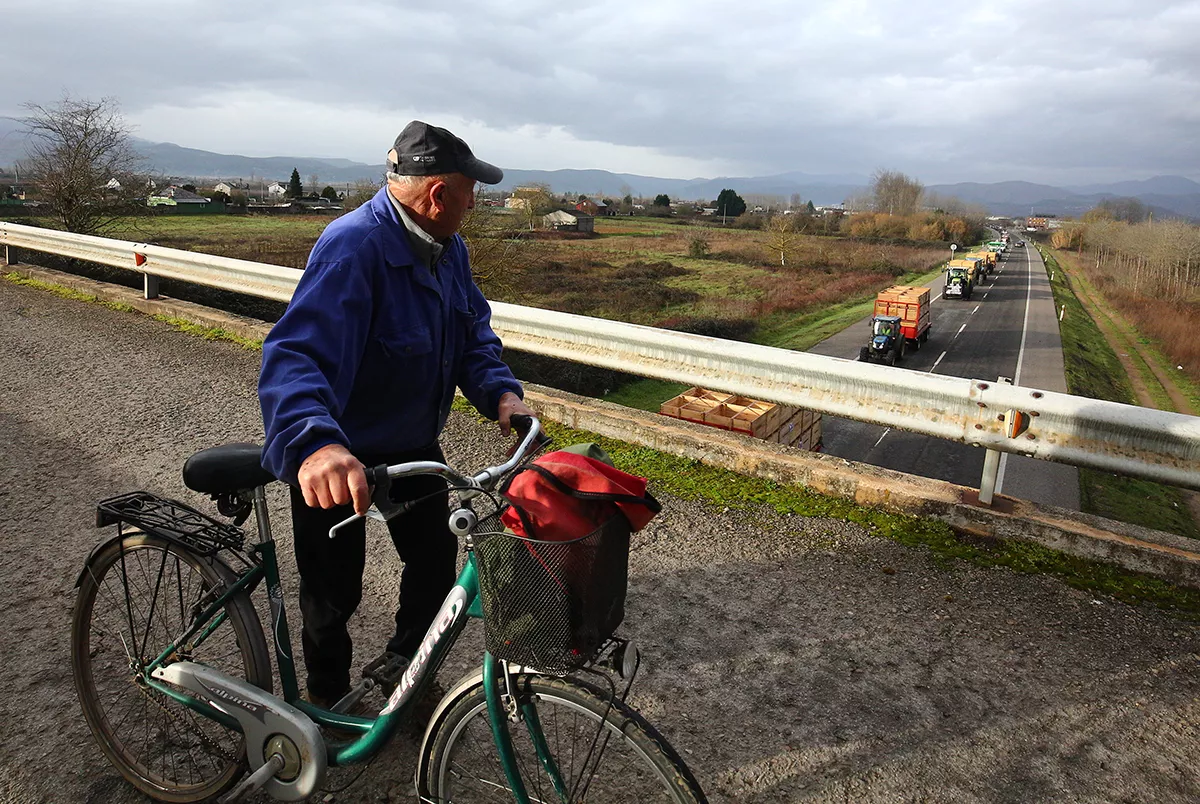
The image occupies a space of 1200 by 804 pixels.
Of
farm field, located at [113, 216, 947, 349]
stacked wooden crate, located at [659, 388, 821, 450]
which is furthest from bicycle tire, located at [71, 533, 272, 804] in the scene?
farm field, located at [113, 216, 947, 349]

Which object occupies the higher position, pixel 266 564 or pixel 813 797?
pixel 266 564

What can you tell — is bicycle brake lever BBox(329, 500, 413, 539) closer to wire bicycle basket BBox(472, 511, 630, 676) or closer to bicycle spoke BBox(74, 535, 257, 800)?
wire bicycle basket BBox(472, 511, 630, 676)

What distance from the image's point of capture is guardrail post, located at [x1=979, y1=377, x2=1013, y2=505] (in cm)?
377

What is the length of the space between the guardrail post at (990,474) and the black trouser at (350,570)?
2.64m

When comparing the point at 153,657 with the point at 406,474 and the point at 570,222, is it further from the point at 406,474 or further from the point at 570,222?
the point at 570,222

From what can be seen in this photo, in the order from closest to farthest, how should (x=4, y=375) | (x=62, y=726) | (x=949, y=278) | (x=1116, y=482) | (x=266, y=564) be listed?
(x=266, y=564) → (x=62, y=726) → (x=4, y=375) → (x=1116, y=482) → (x=949, y=278)

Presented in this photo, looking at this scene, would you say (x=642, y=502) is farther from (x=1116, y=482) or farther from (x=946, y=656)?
(x=1116, y=482)

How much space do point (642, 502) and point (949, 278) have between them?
6798 cm

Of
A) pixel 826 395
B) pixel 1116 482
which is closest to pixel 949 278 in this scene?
pixel 1116 482

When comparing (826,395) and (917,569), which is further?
(826,395)

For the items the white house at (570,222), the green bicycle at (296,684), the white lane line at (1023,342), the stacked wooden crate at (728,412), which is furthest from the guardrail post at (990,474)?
the white house at (570,222)

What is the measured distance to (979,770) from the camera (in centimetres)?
243

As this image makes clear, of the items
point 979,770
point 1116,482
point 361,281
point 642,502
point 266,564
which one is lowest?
point 1116,482

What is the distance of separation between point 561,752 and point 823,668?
1.32m
